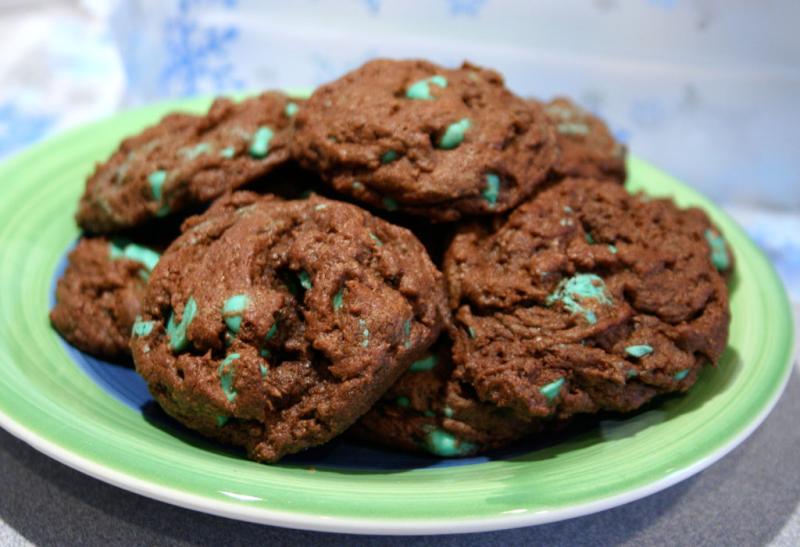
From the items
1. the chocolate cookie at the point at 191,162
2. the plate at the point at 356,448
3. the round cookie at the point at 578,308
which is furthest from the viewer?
the chocolate cookie at the point at 191,162

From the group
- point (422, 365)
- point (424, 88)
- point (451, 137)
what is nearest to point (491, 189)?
point (451, 137)

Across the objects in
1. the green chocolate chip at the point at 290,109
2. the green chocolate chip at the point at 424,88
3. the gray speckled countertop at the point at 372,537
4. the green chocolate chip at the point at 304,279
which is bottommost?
the gray speckled countertop at the point at 372,537

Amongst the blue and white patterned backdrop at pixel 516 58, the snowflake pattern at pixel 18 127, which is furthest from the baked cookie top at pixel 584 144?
the snowflake pattern at pixel 18 127

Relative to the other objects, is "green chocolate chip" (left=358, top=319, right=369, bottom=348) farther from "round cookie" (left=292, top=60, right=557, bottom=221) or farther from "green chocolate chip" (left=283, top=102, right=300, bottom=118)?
"green chocolate chip" (left=283, top=102, right=300, bottom=118)

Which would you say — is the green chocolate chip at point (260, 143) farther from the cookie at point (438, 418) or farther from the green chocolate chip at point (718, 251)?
the green chocolate chip at point (718, 251)

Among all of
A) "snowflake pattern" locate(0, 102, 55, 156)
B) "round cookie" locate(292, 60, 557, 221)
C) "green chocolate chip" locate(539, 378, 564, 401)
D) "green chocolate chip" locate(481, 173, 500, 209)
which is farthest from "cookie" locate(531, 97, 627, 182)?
"snowflake pattern" locate(0, 102, 55, 156)

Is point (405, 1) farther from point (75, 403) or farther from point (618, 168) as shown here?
point (75, 403)

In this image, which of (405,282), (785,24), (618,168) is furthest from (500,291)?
(785,24)
